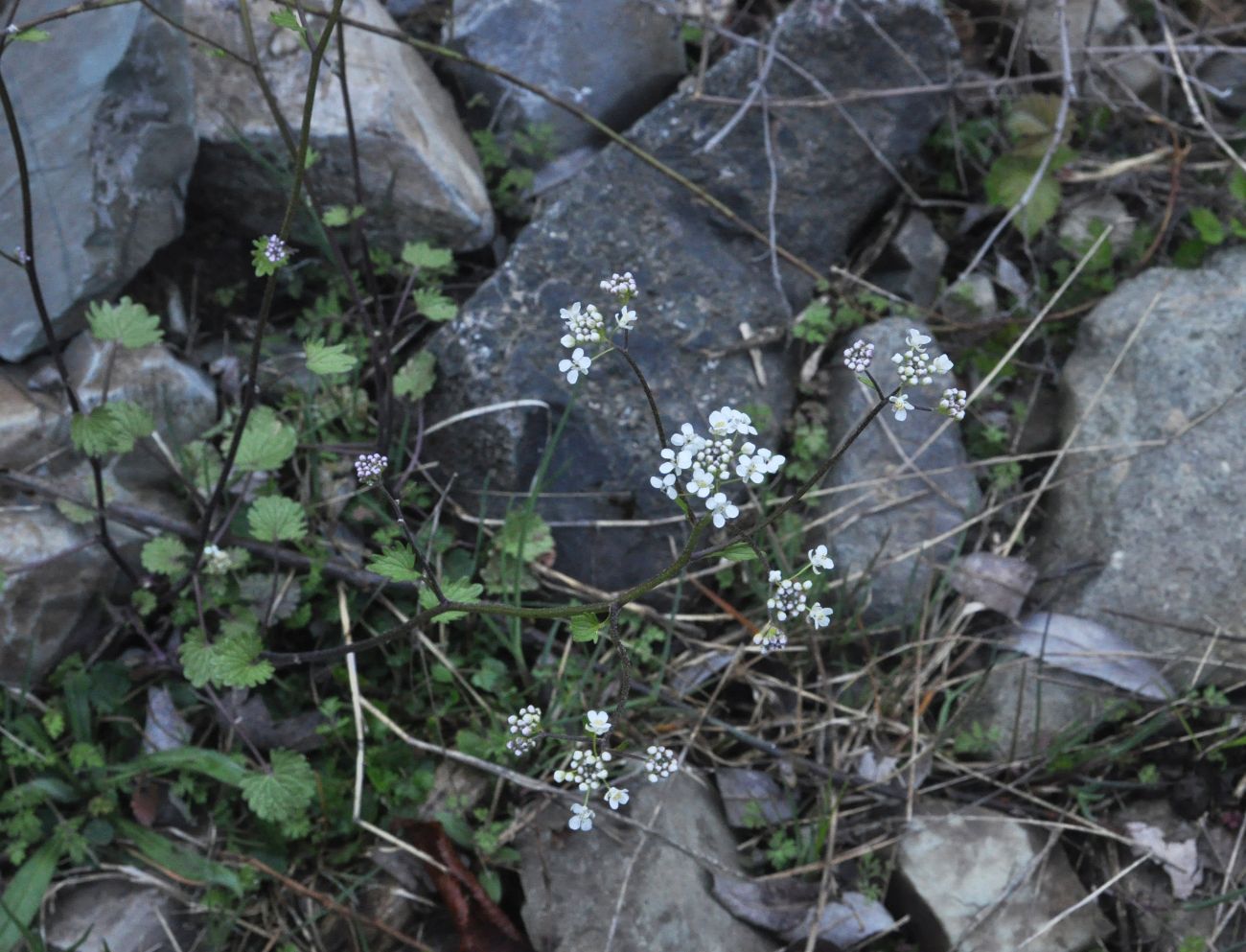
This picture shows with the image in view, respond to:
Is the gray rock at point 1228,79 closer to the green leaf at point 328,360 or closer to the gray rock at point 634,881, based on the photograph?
the gray rock at point 634,881

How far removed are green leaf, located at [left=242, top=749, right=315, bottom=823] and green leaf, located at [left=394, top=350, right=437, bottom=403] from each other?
1.04 meters

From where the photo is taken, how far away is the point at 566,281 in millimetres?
3189

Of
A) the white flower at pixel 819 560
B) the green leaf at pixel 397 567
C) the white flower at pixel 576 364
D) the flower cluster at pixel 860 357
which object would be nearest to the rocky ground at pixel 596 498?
the green leaf at pixel 397 567

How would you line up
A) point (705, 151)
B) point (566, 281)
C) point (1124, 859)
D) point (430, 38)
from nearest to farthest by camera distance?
point (1124, 859) < point (566, 281) < point (705, 151) < point (430, 38)

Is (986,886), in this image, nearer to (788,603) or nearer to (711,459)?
(788,603)

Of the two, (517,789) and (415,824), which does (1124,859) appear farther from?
(415,824)

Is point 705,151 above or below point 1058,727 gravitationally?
above

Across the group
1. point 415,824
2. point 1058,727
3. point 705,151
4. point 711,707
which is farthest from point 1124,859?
point 705,151

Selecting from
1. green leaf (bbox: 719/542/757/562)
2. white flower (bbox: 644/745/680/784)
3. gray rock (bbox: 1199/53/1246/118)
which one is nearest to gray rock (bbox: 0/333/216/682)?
white flower (bbox: 644/745/680/784)

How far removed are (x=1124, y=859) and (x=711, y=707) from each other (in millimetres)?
1112

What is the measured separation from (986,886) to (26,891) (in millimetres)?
2287

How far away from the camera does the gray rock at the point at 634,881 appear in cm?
249

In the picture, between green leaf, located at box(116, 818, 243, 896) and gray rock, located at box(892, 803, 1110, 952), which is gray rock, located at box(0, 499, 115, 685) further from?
gray rock, located at box(892, 803, 1110, 952)

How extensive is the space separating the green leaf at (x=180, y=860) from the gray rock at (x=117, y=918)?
0.09 metres
